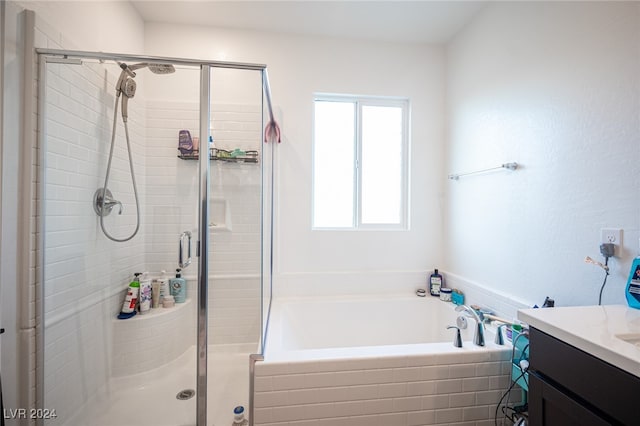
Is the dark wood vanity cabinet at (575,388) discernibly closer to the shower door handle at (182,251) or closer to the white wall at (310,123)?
the white wall at (310,123)

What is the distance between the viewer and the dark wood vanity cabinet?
0.62m

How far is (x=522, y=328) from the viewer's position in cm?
126

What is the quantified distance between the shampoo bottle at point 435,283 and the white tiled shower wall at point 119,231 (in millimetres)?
1400

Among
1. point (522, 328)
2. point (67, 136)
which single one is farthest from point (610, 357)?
point (67, 136)

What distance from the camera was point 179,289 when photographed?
183cm

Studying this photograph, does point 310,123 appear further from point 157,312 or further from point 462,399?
point 462,399

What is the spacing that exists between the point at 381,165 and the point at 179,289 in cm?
187

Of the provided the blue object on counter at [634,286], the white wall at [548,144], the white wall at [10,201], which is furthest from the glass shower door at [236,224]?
the blue object on counter at [634,286]

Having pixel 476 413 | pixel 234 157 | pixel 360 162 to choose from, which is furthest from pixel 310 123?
pixel 476 413

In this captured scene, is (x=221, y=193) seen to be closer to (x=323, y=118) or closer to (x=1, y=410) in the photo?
(x=323, y=118)

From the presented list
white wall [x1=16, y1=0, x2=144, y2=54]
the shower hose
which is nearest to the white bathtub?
the shower hose

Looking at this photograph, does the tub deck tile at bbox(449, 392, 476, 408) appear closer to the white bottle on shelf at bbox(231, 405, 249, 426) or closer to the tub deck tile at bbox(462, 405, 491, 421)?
the tub deck tile at bbox(462, 405, 491, 421)

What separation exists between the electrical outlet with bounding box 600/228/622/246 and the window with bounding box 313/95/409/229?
4.11 feet

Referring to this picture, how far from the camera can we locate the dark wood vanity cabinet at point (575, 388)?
24.4 inches
